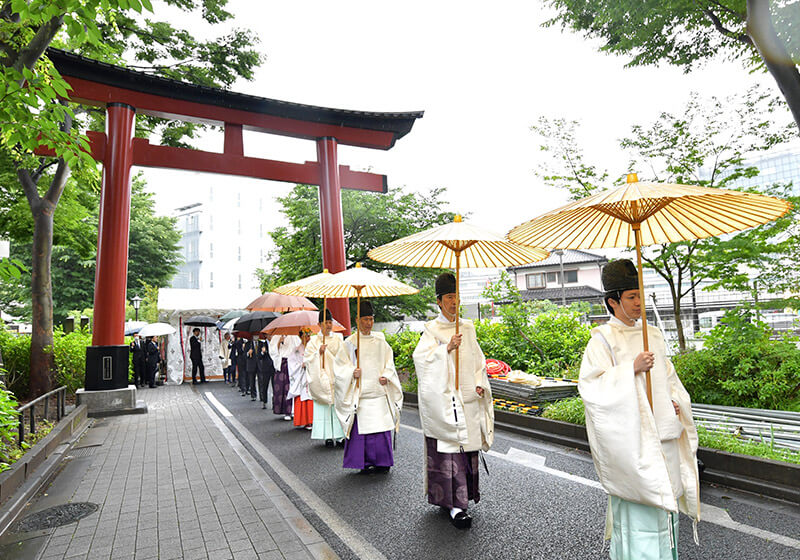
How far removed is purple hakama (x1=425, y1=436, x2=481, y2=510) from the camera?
431cm

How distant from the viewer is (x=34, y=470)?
6.01 m

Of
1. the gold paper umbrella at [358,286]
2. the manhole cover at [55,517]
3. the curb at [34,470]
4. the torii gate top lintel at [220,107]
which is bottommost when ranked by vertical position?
Answer: the manhole cover at [55,517]

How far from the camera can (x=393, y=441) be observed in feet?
20.5

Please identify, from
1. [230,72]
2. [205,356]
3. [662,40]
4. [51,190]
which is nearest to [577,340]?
[662,40]

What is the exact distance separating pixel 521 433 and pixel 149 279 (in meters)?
28.7

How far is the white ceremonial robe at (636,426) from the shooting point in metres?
2.78

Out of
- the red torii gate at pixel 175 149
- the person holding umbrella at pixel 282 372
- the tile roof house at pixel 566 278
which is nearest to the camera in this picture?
the person holding umbrella at pixel 282 372

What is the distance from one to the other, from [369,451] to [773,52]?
306 inches

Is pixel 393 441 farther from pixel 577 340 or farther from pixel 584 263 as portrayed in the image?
pixel 584 263

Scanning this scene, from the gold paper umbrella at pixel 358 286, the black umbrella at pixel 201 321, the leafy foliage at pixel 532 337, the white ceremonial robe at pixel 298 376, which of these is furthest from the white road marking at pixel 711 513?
the black umbrella at pixel 201 321

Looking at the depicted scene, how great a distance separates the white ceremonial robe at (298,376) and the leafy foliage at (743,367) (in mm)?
6312

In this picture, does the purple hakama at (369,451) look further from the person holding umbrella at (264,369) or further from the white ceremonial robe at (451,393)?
the person holding umbrella at (264,369)

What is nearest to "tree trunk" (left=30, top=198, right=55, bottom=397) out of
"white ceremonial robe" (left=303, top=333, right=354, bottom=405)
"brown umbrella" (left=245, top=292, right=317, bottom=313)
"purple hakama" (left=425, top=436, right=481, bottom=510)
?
"brown umbrella" (left=245, top=292, right=317, bottom=313)

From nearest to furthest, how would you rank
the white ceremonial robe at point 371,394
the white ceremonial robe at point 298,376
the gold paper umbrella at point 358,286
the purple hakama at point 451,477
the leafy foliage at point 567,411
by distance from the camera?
1. the purple hakama at point 451,477
2. the white ceremonial robe at point 371,394
3. the gold paper umbrella at point 358,286
4. the leafy foliage at point 567,411
5. the white ceremonial robe at point 298,376
